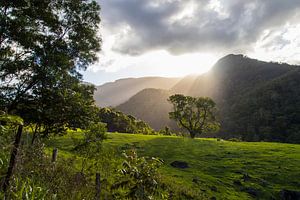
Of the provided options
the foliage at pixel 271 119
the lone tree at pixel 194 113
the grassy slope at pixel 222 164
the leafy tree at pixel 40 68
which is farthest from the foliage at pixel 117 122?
the leafy tree at pixel 40 68

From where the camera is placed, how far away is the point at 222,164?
5544 cm

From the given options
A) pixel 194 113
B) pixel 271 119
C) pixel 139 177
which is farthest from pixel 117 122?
pixel 139 177

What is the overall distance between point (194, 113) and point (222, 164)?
3369 centimetres

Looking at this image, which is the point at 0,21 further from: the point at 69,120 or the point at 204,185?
the point at 204,185

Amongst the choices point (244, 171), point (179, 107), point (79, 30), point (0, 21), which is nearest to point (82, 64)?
point (79, 30)

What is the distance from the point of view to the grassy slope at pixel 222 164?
4356 centimetres

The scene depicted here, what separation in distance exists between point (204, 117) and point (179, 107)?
21.8 feet

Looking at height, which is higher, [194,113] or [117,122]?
[194,113]

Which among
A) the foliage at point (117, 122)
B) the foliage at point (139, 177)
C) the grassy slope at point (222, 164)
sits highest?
the foliage at point (117, 122)

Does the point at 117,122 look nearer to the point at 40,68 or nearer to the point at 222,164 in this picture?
the point at 222,164

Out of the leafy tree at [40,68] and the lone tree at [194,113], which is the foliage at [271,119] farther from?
the leafy tree at [40,68]

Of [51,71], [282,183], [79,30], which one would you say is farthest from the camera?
[282,183]

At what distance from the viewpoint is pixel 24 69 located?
21281 millimetres

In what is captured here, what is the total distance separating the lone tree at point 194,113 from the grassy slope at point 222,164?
16060 millimetres
